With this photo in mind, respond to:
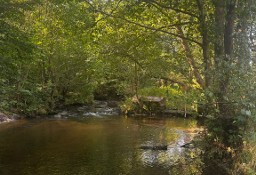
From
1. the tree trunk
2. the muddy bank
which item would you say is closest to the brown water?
the muddy bank

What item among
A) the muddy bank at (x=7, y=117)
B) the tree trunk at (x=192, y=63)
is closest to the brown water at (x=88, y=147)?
the muddy bank at (x=7, y=117)

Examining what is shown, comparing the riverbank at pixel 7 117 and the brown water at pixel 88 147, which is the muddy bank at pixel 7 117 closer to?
the riverbank at pixel 7 117

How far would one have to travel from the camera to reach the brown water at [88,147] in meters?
10.2

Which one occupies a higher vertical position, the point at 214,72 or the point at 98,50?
the point at 98,50

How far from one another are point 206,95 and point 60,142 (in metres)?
7.23

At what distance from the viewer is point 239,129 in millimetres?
9469

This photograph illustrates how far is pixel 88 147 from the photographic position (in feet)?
43.0

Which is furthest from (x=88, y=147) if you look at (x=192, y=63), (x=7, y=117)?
(x=7, y=117)

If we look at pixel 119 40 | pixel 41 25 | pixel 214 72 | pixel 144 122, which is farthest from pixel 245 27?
pixel 41 25

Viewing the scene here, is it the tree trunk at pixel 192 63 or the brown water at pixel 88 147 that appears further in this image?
the tree trunk at pixel 192 63

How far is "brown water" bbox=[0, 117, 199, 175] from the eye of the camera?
33.6 ft

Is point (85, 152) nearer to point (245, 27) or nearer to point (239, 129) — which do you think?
point (239, 129)

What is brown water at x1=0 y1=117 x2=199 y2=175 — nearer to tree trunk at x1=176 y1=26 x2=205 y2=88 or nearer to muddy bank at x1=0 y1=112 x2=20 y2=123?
muddy bank at x1=0 y1=112 x2=20 y2=123

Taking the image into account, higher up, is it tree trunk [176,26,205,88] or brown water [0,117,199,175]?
tree trunk [176,26,205,88]
